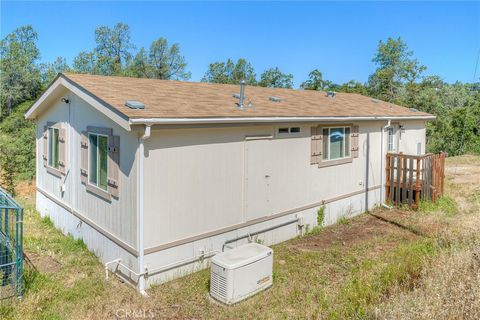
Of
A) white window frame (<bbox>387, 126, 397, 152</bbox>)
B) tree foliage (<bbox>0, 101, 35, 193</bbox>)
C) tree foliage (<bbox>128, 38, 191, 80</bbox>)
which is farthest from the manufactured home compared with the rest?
tree foliage (<bbox>128, 38, 191, 80</bbox>)

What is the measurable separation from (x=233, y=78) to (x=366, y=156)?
112ft

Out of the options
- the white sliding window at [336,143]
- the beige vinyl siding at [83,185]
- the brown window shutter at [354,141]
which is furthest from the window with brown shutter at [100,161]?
the brown window shutter at [354,141]

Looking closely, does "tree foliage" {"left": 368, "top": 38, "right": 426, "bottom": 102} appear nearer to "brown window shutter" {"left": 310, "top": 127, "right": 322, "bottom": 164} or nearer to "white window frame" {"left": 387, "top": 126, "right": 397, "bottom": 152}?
"white window frame" {"left": 387, "top": 126, "right": 397, "bottom": 152}

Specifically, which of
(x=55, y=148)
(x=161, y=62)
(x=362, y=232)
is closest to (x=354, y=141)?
(x=362, y=232)

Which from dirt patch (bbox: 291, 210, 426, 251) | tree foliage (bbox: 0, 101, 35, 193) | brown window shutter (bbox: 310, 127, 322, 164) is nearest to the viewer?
dirt patch (bbox: 291, 210, 426, 251)

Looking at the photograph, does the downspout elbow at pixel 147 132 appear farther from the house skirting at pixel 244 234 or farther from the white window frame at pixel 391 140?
the white window frame at pixel 391 140

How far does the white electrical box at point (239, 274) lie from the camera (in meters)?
4.84

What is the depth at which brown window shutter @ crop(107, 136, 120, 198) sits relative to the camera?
575cm

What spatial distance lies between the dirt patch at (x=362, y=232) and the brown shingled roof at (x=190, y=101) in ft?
8.86

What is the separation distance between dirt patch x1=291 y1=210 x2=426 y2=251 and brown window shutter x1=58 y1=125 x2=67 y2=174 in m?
5.18

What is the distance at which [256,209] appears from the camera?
273 inches

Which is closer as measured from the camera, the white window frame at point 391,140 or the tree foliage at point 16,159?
the white window frame at point 391,140

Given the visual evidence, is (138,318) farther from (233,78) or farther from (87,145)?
(233,78)

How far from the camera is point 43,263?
6.35 meters
